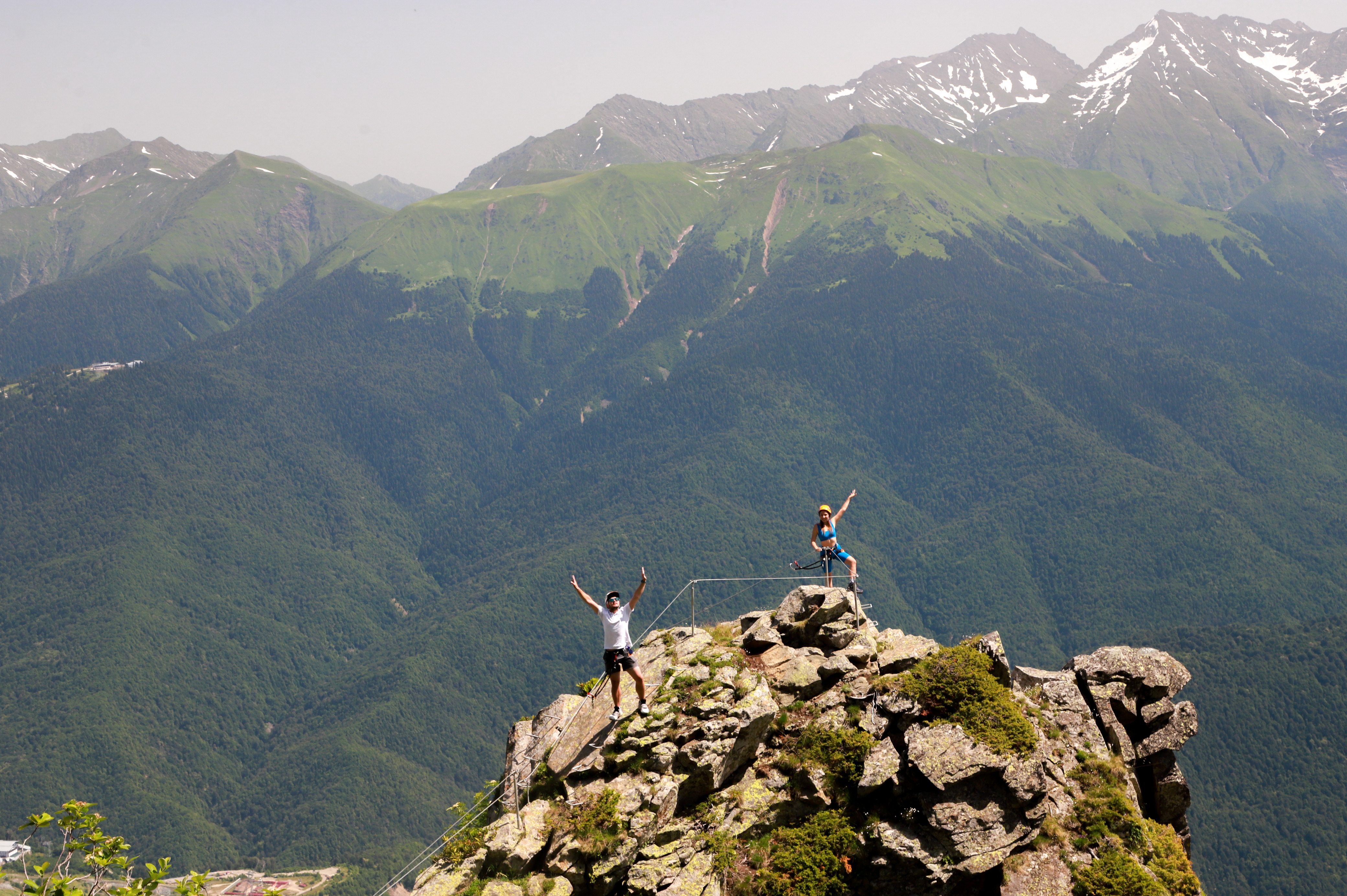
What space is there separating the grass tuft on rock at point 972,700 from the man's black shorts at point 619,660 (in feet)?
31.8

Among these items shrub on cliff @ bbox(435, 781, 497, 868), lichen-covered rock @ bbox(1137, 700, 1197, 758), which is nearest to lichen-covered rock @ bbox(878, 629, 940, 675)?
lichen-covered rock @ bbox(1137, 700, 1197, 758)

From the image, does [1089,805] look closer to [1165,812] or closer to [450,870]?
[1165,812]

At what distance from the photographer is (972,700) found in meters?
31.0

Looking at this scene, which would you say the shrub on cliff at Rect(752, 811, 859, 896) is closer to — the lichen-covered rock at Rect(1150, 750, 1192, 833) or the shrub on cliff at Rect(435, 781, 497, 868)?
the shrub on cliff at Rect(435, 781, 497, 868)

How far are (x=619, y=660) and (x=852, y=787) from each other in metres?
9.19

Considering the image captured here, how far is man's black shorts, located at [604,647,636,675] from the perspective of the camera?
32.6 meters

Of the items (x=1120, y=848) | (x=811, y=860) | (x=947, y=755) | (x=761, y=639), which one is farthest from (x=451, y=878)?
(x=1120, y=848)

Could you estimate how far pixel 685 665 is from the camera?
35.7 metres

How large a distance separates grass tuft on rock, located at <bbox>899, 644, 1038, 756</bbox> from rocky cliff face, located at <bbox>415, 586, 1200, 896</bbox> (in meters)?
0.06

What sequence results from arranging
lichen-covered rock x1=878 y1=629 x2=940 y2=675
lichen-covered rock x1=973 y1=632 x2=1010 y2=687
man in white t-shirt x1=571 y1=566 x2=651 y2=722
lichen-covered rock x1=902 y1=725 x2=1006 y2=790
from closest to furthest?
lichen-covered rock x1=902 y1=725 x2=1006 y2=790, man in white t-shirt x1=571 y1=566 x2=651 y2=722, lichen-covered rock x1=973 y1=632 x2=1010 y2=687, lichen-covered rock x1=878 y1=629 x2=940 y2=675

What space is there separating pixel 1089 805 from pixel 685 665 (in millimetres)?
15037

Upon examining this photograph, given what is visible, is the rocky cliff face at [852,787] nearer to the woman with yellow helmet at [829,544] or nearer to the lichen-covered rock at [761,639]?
the lichen-covered rock at [761,639]

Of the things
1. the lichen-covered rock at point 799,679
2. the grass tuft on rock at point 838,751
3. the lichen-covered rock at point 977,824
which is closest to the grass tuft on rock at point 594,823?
the grass tuft on rock at point 838,751

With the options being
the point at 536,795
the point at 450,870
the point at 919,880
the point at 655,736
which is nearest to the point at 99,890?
the point at 450,870
